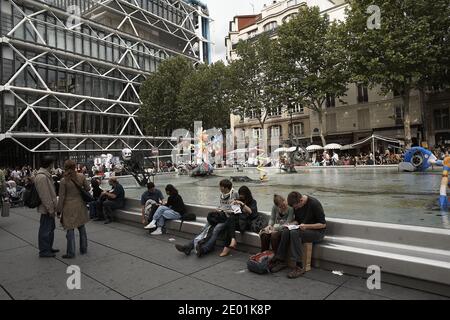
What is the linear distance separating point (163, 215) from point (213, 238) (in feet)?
6.80

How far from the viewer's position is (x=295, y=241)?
479 centimetres

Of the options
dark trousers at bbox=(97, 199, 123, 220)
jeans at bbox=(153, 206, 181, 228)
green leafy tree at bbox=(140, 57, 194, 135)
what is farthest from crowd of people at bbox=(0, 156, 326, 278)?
green leafy tree at bbox=(140, 57, 194, 135)

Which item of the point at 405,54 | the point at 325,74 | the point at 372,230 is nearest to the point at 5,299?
the point at 372,230

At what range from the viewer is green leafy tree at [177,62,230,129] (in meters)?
33.2

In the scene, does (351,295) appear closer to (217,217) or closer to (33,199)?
(217,217)

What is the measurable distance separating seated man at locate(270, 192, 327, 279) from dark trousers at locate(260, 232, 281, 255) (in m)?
0.14

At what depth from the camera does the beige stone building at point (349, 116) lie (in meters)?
32.3

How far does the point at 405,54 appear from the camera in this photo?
23.9 m

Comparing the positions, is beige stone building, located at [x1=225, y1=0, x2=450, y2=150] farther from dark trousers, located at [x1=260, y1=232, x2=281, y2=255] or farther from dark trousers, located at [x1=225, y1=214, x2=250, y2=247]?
dark trousers, located at [x1=260, y1=232, x2=281, y2=255]

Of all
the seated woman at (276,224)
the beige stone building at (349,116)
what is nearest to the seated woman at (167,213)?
the seated woman at (276,224)

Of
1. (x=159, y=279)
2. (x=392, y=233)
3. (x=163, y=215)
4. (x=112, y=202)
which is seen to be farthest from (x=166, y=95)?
(x=392, y=233)
